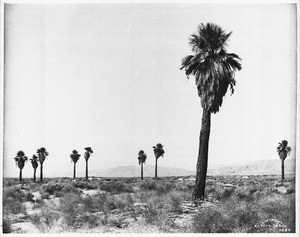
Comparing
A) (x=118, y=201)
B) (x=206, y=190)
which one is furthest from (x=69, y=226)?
(x=206, y=190)

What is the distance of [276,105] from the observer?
441 inches

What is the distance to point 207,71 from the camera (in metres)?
11.5

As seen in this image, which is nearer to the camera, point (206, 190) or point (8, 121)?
point (8, 121)

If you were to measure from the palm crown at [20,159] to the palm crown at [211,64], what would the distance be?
5.18 metres

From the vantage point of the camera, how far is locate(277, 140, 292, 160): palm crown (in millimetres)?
11143

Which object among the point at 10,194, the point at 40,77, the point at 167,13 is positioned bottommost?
the point at 10,194

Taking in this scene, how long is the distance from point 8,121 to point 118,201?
12.5 feet

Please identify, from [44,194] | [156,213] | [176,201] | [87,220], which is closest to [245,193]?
[176,201]

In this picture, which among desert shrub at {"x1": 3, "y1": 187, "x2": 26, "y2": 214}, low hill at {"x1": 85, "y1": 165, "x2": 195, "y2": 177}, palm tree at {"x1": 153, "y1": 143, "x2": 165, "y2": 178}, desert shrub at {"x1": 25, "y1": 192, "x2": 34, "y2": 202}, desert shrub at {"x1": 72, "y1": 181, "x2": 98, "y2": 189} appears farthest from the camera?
desert shrub at {"x1": 72, "y1": 181, "x2": 98, "y2": 189}

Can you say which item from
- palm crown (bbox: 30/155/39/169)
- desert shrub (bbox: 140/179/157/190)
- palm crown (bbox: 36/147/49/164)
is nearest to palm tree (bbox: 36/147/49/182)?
palm crown (bbox: 36/147/49/164)

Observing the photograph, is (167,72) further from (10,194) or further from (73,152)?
(10,194)

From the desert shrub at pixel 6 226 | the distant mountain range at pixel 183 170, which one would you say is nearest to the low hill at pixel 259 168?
the distant mountain range at pixel 183 170

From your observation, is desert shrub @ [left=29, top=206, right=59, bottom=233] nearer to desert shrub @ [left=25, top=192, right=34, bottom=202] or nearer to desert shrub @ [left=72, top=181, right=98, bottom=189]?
desert shrub @ [left=25, top=192, right=34, bottom=202]

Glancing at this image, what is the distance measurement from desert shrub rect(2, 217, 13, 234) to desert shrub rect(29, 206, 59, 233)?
1.86 ft
